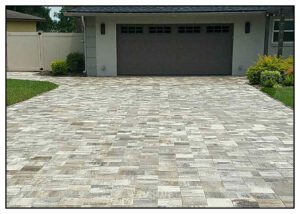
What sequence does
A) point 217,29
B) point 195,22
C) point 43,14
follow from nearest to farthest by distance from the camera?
point 195,22, point 217,29, point 43,14

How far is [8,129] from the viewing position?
6895mm

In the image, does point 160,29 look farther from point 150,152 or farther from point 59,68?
point 150,152

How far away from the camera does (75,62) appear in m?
17.5

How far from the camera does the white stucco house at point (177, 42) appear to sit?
53.9 feet

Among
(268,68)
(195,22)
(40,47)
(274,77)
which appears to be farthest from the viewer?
(40,47)

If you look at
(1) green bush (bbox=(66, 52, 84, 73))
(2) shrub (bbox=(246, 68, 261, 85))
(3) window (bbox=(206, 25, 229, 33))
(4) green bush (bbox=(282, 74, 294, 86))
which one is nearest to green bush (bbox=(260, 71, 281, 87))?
(4) green bush (bbox=(282, 74, 294, 86))

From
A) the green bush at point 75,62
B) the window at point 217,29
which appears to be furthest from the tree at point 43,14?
A: the window at point 217,29

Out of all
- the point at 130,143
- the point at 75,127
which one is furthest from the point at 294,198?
the point at 75,127

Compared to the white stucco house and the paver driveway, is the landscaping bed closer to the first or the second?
the paver driveway

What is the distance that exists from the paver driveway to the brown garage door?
22.2ft

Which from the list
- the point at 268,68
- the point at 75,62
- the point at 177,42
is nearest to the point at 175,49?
the point at 177,42

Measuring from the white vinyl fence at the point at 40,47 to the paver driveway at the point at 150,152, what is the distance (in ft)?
28.1

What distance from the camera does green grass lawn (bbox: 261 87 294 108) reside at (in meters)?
9.83

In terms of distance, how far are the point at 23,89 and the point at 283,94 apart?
342 inches
